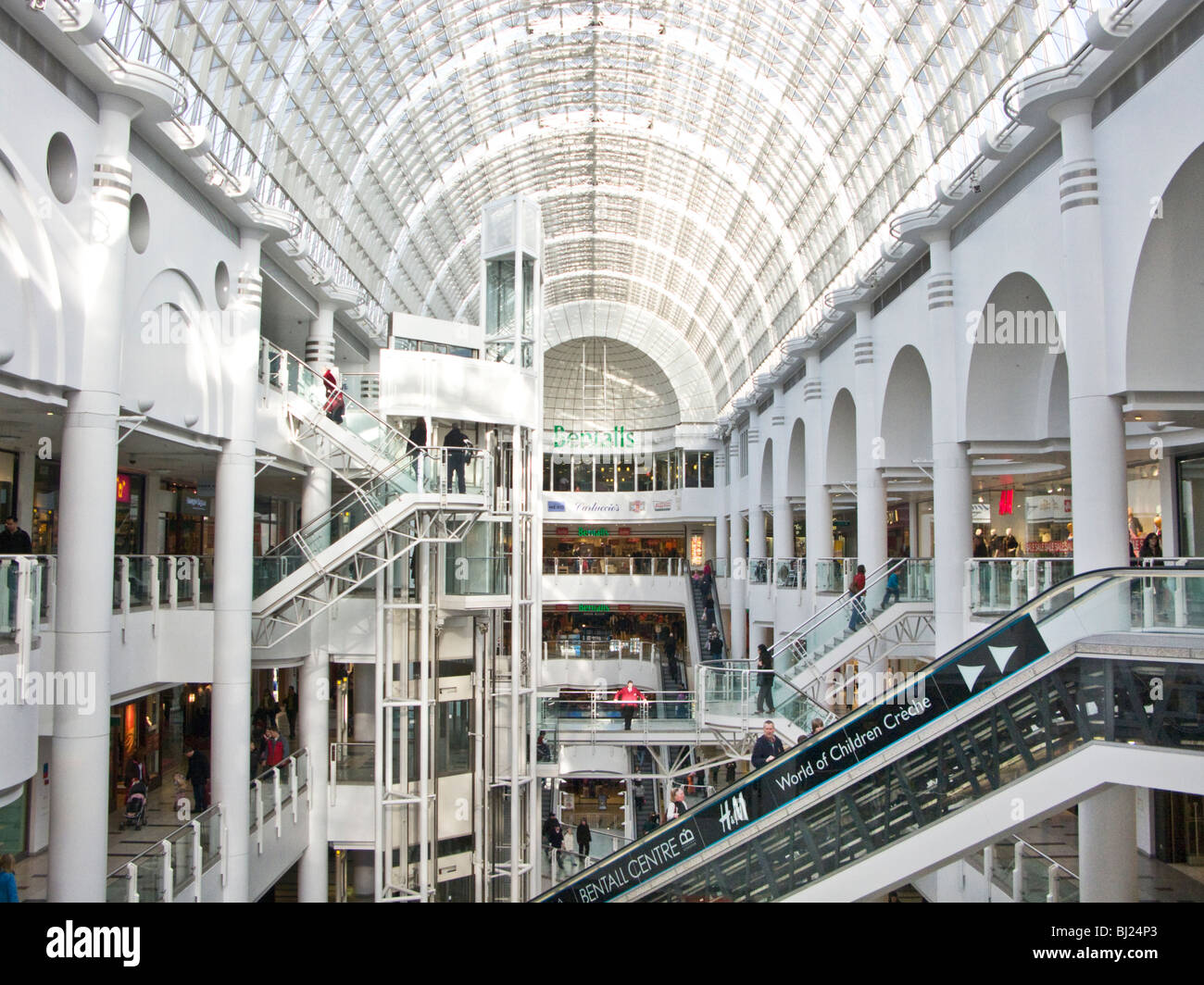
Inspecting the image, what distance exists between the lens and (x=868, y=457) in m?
26.7

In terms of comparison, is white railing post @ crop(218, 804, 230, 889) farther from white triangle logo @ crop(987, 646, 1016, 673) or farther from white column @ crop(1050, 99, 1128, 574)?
white column @ crop(1050, 99, 1128, 574)

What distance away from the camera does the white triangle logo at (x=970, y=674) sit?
41.9 ft

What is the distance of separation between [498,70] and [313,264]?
19361 mm

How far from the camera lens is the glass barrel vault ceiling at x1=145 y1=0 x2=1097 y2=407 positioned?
73.7ft

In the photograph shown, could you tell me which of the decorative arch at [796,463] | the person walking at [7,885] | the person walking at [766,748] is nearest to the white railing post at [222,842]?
the person walking at [7,885]

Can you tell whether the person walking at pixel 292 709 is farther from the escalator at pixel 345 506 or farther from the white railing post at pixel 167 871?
the white railing post at pixel 167 871

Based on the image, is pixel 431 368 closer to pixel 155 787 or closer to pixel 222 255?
pixel 222 255

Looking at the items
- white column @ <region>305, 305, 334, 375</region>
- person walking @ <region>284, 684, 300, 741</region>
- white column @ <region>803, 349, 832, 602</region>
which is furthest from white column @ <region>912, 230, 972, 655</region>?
person walking @ <region>284, 684, 300, 741</region>

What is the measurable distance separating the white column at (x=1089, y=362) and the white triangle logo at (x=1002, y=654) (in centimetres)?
304

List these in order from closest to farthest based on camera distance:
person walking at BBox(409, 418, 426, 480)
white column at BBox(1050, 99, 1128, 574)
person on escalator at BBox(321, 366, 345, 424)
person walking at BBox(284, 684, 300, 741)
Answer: white column at BBox(1050, 99, 1128, 574) → person walking at BBox(409, 418, 426, 480) → person on escalator at BBox(321, 366, 345, 424) → person walking at BBox(284, 684, 300, 741)

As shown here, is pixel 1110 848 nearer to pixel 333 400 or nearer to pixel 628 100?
pixel 333 400

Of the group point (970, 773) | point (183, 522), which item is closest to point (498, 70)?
point (183, 522)

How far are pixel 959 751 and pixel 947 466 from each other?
9475 millimetres

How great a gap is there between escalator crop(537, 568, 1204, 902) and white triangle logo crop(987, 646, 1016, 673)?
0.03 m
